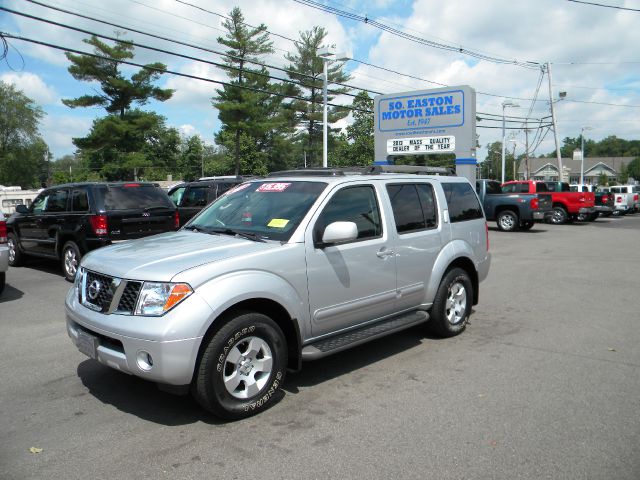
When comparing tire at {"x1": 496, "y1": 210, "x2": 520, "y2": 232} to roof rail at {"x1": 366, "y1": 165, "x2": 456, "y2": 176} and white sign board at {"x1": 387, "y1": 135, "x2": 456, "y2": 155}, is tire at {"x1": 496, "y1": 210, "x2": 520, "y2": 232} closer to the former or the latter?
white sign board at {"x1": 387, "y1": 135, "x2": 456, "y2": 155}

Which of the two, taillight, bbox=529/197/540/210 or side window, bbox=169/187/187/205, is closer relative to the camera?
side window, bbox=169/187/187/205

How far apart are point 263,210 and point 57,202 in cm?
663

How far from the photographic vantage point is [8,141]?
66750 mm

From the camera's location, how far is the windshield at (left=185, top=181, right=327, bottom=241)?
14.9 feet

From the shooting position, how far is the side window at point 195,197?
507 inches

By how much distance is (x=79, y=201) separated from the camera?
9.30 meters

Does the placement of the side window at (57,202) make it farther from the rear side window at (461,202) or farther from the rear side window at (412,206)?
the rear side window at (461,202)

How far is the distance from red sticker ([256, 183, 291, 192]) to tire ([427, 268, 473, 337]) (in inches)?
83.2

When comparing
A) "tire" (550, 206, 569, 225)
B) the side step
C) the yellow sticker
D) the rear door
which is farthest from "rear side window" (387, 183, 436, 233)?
"tire" (550, 206, 569, 225)

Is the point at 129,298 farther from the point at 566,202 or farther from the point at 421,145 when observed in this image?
the point at 566,202

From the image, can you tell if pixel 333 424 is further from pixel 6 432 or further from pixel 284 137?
pixel 284 137

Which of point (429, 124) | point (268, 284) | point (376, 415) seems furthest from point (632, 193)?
point (268, 284)

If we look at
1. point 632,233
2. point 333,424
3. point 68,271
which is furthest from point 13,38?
point 632,233

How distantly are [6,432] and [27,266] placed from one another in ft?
29.2
